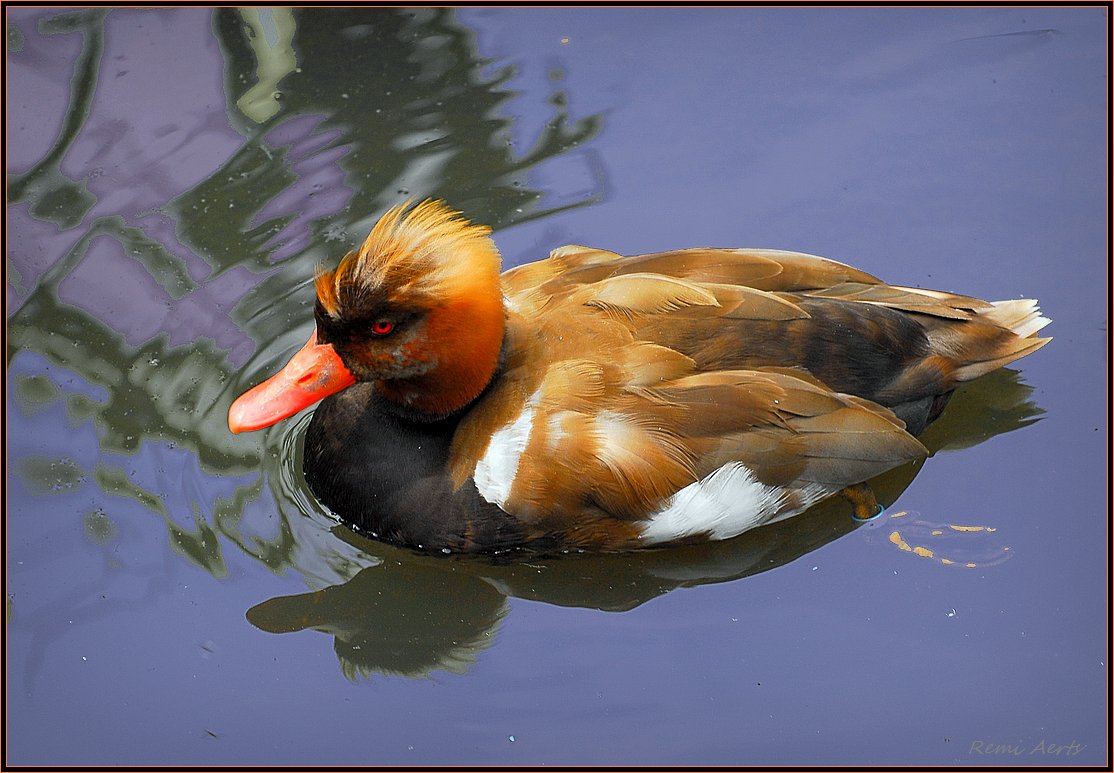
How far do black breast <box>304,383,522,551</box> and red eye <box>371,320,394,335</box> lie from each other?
0.39 metres

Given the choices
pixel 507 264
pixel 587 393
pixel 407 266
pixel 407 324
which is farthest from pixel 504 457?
pixel 507 264

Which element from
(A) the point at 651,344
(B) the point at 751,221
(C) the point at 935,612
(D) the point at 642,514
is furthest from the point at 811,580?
(B) the point at 751,221

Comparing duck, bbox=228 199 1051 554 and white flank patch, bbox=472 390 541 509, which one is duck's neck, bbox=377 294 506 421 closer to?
duck, bbox=228 199 1051 554

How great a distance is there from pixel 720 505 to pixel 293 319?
1.99m

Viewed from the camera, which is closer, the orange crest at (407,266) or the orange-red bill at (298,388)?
the orange crest at (407,266)

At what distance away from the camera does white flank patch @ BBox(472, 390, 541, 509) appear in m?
3.99

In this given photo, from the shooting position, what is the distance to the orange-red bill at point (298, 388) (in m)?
4.06

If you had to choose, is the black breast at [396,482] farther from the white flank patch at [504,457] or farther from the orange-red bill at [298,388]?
the orange-red bill at [298,388]

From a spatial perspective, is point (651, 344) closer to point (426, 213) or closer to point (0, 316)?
point (426, 213)

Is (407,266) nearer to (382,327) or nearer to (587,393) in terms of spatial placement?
(382,327)

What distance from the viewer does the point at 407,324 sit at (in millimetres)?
3922

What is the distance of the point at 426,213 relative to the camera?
3898 mm

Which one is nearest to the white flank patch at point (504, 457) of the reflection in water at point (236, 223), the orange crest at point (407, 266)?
the orange crest at point (407, 266)

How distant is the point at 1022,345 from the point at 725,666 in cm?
158
